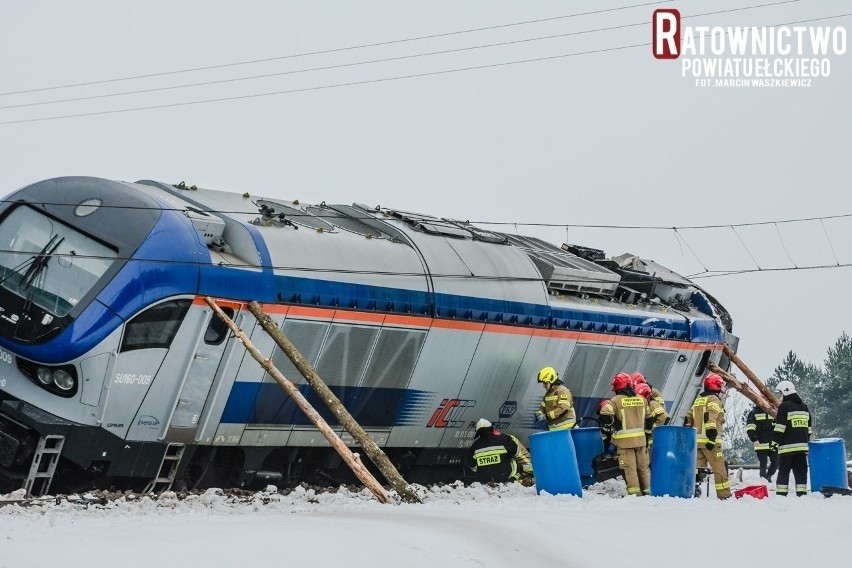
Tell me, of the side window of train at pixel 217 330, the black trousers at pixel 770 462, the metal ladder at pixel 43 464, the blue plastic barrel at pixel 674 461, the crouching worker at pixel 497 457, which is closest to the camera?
the metal ladder at pixel 43 464

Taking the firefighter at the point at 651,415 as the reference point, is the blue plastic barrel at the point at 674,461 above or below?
below

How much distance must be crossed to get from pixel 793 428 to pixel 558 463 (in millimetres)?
4328

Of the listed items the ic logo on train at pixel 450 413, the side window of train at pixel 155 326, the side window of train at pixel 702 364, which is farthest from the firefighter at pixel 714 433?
the side window of train at pixel 155 326

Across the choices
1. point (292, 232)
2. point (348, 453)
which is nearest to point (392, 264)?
point (292, 232)

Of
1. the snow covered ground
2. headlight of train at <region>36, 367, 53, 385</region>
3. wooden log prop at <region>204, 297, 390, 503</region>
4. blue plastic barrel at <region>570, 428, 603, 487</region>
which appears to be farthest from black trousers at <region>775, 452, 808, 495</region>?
headlight of train at <region>36, 367, 53, 385</region>

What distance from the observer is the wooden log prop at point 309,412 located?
14.4 metres

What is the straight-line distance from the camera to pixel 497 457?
1814cm

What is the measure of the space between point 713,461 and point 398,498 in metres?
5.98

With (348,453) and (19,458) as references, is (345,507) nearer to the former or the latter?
(348,453)

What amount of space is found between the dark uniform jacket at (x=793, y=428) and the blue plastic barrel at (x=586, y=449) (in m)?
2.73

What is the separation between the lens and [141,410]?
14.2 m

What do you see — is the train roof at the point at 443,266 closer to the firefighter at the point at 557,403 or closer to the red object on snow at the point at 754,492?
the firefighter at the point at 557,403

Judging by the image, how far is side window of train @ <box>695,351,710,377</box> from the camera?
82.3ft

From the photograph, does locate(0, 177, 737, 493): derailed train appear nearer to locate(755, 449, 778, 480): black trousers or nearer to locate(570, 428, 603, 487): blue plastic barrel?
locate(570, 428, 603, 487): blue plastic barrel
